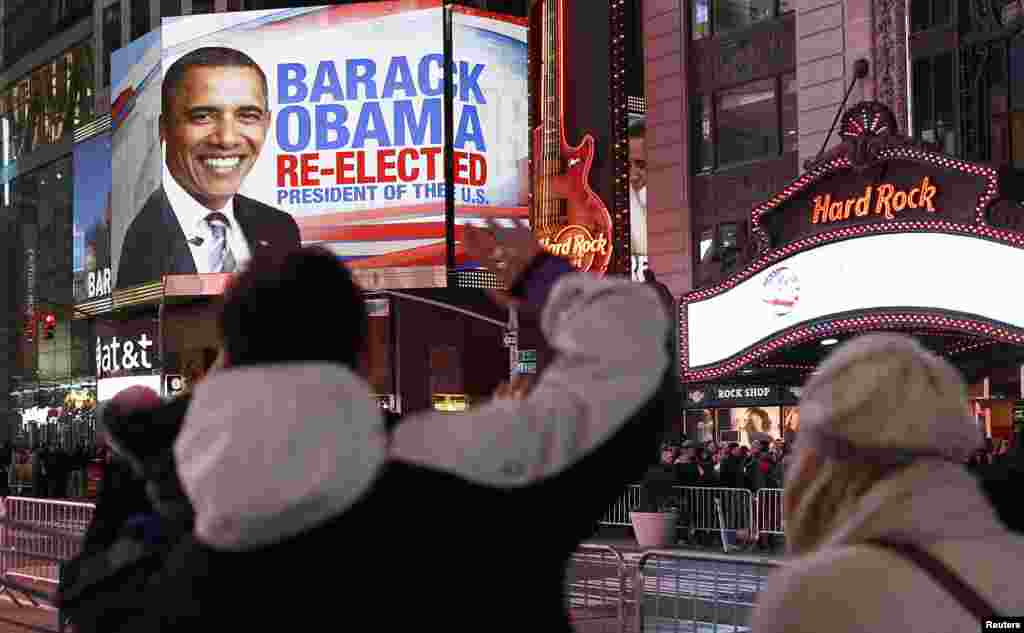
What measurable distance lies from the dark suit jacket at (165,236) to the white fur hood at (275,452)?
42.8 m

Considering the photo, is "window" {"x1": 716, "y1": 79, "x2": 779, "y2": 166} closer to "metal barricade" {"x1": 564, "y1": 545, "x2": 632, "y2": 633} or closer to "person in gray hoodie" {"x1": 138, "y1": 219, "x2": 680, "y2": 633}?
"metal barricade" {"x1": 564, "y1": 545, "x2": 632, "y2": 633}

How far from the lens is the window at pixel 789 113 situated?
111 feet

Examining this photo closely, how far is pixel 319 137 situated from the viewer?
46.2 m

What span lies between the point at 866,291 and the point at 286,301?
19.5m

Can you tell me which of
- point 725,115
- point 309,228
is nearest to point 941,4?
point 725,115

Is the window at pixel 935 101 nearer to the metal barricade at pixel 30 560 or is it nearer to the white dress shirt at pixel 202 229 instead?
the metal barricade at pixel 30 560

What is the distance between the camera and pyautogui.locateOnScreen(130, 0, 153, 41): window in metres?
57.4

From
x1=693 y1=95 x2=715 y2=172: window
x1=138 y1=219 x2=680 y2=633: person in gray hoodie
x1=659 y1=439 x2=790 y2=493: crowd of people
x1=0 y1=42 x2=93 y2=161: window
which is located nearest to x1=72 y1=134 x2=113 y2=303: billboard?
x1=0 y1=42 x2=93 y2=161: window

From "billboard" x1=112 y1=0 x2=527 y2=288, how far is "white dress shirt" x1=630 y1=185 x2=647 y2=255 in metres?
3.62

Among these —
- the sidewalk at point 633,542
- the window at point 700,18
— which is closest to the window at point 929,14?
the window at point 700,18

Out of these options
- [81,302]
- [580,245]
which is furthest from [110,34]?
[580,245]

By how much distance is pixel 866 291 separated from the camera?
70.7 ft

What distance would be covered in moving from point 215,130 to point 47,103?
110ft

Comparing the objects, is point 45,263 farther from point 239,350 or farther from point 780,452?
point 239,350
